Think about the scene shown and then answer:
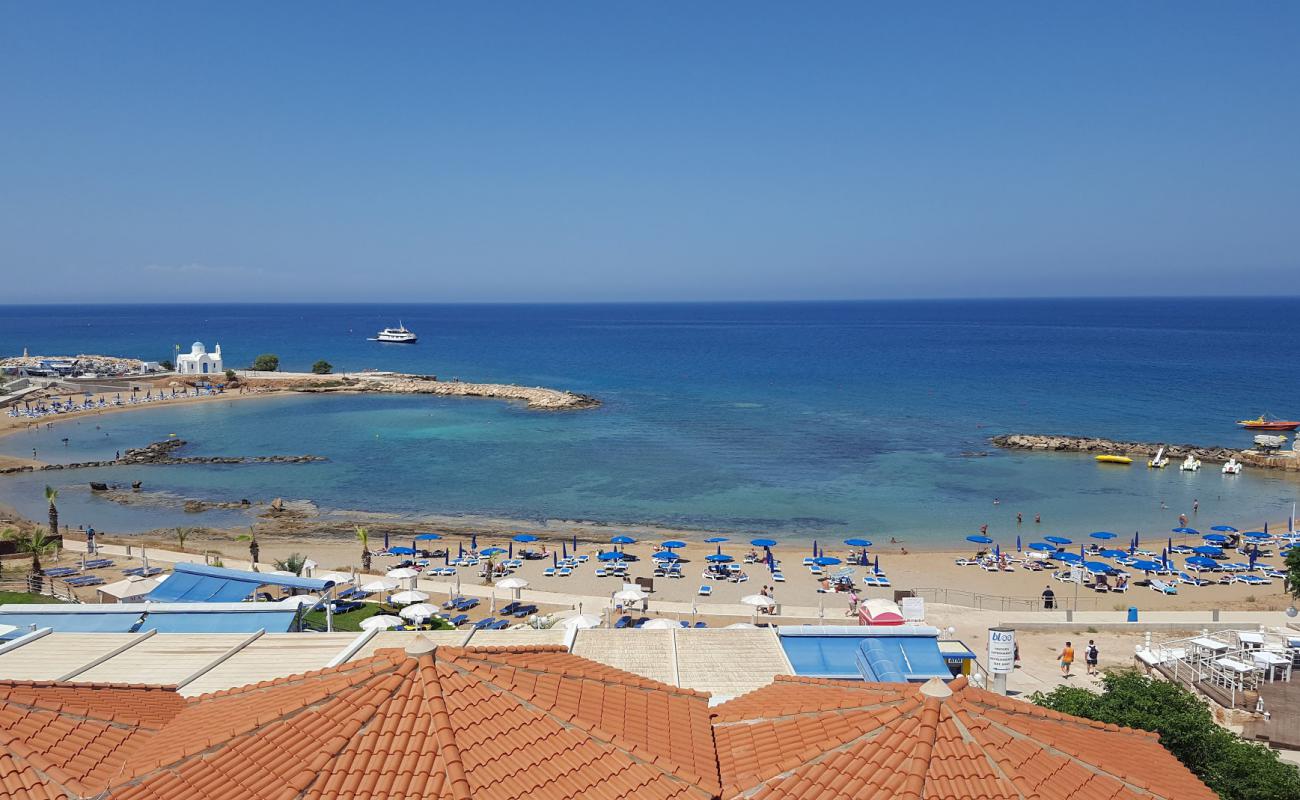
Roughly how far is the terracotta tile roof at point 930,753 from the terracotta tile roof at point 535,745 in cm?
2

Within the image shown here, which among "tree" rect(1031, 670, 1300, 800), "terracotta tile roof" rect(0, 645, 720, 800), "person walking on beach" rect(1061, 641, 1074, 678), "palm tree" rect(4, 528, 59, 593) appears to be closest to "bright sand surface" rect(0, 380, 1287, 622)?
"palm tree" rect(4, 528, 59, 593)

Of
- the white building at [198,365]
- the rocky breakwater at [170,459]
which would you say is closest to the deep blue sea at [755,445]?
the rocky breakwater at [170,459]

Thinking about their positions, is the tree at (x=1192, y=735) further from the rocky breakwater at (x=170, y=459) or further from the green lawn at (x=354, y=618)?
the rocky breakwater at (x=170, y=459)

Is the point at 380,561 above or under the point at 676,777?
under

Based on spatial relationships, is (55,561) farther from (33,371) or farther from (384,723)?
(33,371)

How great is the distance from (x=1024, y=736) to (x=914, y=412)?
64192 mm

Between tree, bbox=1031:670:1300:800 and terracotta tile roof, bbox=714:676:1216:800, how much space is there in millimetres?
4479

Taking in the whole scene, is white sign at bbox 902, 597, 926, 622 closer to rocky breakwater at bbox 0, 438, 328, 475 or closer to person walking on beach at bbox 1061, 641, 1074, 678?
person walking on beach at bbox 1061, 641, 1074, 678

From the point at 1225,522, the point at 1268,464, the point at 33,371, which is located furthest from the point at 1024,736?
the point at 33,371

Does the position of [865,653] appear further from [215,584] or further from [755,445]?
[755,445]

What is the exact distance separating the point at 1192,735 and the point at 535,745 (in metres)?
10.1

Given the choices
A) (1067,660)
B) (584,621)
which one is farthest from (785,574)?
(584,621)

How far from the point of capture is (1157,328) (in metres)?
174

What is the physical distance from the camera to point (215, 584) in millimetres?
21016
